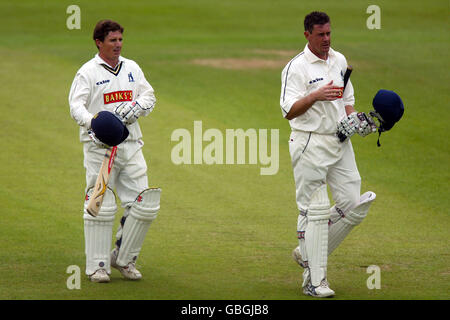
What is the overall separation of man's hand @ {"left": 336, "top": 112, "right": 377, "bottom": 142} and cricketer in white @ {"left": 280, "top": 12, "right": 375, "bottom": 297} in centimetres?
6

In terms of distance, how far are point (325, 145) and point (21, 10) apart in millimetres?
20019

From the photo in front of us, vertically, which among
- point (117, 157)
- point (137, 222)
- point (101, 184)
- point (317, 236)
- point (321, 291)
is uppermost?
point (117, 157)

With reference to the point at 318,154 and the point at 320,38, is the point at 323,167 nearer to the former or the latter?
the point at 318,154

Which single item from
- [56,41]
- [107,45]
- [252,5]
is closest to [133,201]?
[107,45]

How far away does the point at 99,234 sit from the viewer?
7.05m

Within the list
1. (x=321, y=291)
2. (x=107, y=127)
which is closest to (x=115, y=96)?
(x=107, y=127)

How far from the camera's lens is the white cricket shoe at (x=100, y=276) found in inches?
277

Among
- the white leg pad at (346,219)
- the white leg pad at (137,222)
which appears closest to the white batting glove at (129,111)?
the white leg pad at (137,222)

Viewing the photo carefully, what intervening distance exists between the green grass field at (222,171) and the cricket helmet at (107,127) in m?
1.18

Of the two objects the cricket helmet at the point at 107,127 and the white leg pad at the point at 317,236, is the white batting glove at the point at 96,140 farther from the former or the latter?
the white leg pad at the point at 317,236

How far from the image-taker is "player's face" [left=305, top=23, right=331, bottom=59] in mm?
6758

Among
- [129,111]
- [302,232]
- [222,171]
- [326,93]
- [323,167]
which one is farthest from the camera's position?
[222,171]

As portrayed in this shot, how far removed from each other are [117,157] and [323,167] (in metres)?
1.69

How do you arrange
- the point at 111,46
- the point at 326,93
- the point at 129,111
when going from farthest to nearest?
the point at 111,46, the point at 129,111, the point at 326,93
